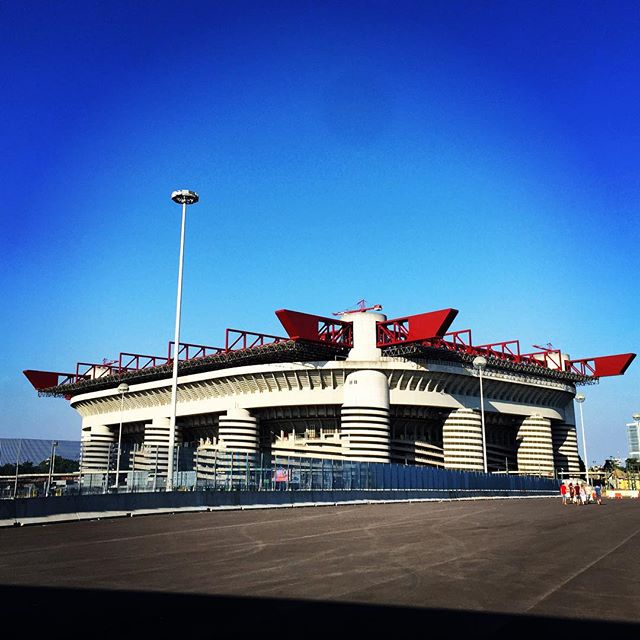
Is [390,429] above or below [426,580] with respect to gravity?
above

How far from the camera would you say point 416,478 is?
2080 inches

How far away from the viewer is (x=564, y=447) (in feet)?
324

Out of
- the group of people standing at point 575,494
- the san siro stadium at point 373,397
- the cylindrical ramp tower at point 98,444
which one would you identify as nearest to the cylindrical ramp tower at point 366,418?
the san siro stadium at point 373,397

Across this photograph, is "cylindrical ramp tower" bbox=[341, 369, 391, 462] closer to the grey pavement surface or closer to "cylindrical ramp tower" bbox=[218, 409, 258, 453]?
"cylindrical ramp tower" bbox=[218, 409, 258, 453]

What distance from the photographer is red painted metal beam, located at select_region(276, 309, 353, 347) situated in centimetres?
7019

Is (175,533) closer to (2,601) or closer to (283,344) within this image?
(2,601)

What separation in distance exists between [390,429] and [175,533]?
6363cm

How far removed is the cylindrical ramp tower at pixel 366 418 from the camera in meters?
74.4

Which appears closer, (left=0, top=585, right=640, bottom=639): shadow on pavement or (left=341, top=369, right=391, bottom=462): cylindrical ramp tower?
(left=0, top=585, right=640, bottom=639): shadow on pavement

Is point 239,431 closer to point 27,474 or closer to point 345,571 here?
point 27,474

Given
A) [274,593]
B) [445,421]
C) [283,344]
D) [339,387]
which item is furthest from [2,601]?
[445,421]

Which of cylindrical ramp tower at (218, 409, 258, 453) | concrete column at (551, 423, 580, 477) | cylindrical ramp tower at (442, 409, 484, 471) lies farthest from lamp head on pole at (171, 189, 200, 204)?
concrete column at (551, 423, 580, 477)

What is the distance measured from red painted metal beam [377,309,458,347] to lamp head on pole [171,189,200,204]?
115 feet

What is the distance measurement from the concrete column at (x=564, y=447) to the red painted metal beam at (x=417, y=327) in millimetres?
37588
